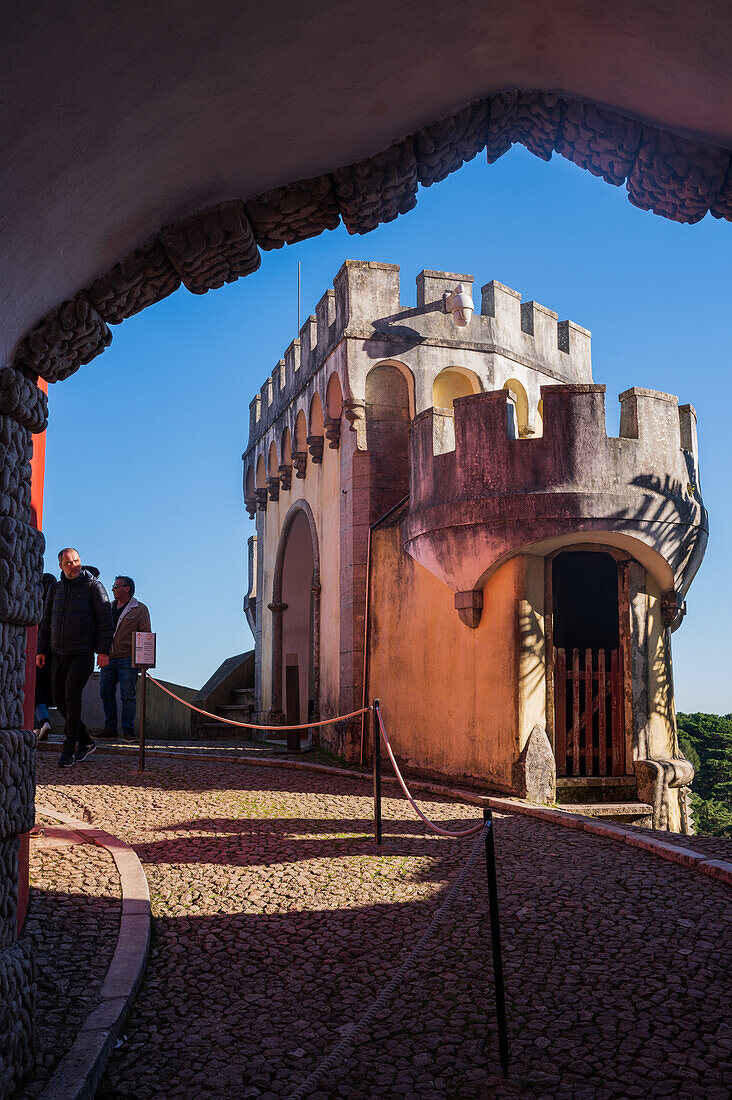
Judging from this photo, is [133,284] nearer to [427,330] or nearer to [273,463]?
[427,330]

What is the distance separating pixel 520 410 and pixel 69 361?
1020 centimetres

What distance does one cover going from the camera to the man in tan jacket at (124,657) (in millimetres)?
11109

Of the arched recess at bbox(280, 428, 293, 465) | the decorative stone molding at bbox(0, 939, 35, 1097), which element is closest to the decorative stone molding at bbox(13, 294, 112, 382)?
the decorative stone molding at bbox(0, 939, 35, 1097)

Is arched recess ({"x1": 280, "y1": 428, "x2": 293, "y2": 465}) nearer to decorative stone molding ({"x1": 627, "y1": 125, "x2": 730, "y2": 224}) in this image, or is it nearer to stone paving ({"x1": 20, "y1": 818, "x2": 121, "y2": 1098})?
stone paving ({"x1": 20, "y1": 818, "x2": 121, "y2": 1098})

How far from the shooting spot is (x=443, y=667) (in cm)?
1018

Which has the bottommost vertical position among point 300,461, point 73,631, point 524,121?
point 73,631

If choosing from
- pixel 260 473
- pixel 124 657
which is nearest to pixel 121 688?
pixel 124 657

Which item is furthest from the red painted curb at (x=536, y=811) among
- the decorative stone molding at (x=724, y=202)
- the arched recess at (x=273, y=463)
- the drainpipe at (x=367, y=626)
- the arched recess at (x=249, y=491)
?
the arched recess at (x=249, y=491)

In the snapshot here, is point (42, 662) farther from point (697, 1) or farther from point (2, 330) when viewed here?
point (697, 1)

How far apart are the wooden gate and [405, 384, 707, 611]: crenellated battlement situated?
1.19 m

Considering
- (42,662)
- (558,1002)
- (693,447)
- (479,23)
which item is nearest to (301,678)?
(42,662)

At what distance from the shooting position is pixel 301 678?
16.9 m

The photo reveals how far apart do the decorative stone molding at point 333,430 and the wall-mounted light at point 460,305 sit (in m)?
2.10

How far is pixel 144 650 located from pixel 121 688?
2.07 metres
